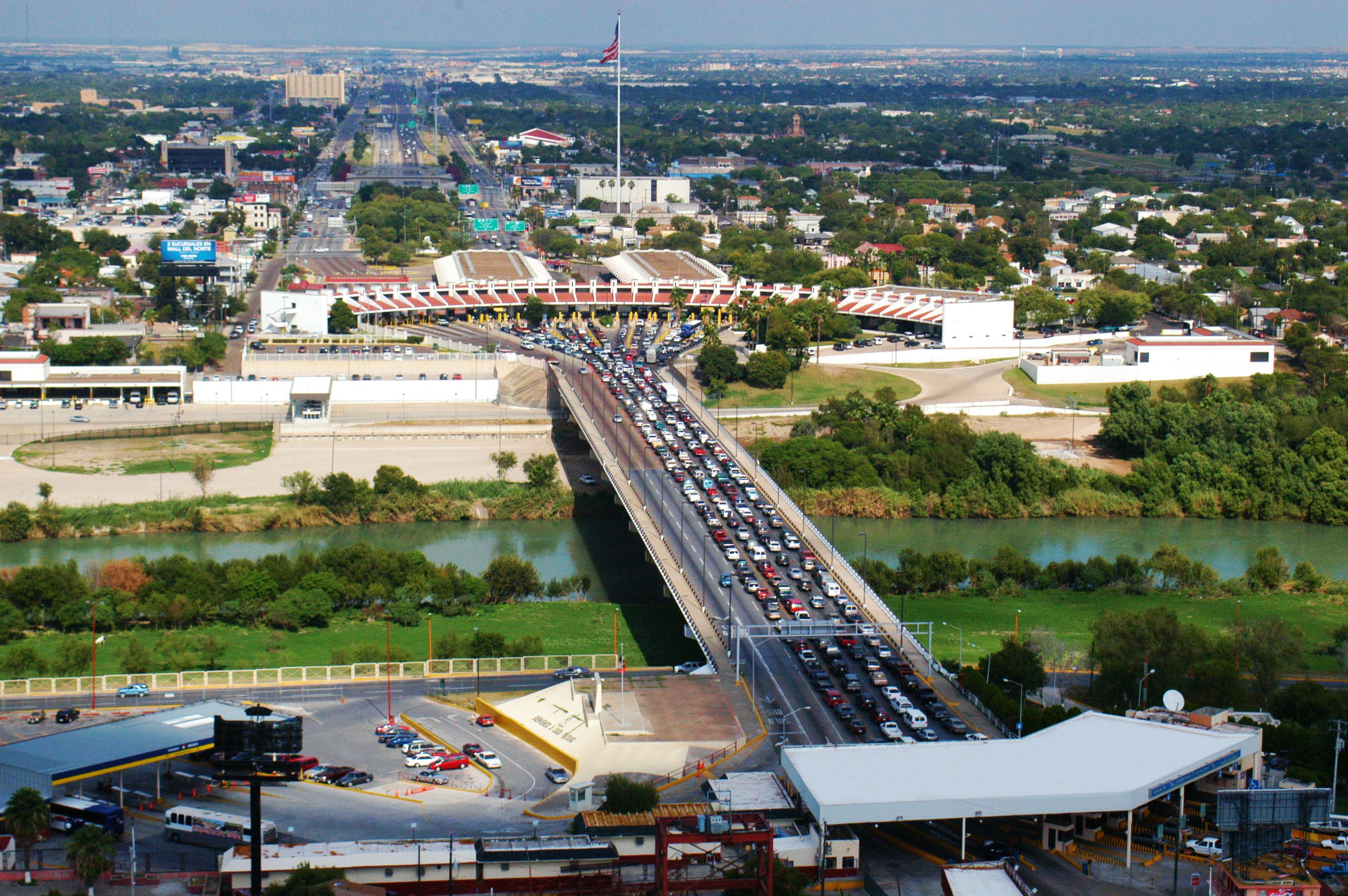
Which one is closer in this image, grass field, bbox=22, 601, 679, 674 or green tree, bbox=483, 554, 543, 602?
grass field, bbox=22, 601, 679, 674

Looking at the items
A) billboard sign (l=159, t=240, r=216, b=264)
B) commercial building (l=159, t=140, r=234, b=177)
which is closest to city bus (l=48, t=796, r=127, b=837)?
billboard sign (l=159, t=240, r=216, b=264)

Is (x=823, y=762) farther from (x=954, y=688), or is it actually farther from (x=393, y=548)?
(x=393, y=548)

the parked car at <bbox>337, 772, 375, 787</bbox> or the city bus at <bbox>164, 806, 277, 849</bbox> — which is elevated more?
the city bus at <bbox>164, 806, 277, 849</bbox>

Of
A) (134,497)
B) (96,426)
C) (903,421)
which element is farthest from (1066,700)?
(96,426)

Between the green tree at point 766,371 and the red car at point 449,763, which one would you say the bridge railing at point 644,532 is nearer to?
the green tree at point 766,371

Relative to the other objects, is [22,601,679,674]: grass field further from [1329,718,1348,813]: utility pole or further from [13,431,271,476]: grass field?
[13,431,271,476]: grass field

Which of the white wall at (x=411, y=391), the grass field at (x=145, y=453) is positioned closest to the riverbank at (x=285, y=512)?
the grass field at (x=145, y=453)

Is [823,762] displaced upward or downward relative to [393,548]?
upward
